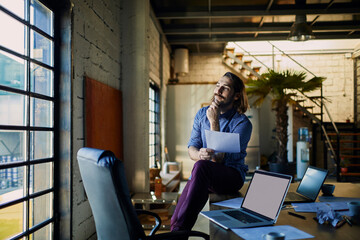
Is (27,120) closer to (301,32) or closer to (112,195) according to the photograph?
(112,195)

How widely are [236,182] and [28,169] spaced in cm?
133

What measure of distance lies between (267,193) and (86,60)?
1994 mm

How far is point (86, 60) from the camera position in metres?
2.72

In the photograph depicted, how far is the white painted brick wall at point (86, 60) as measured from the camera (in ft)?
8.20

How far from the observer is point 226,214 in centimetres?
135

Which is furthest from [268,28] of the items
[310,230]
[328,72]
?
[310,230]

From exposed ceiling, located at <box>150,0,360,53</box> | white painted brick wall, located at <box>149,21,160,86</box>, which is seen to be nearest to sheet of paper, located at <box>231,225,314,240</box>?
white painted brick wall, located at <box>149,21,160,86</box>

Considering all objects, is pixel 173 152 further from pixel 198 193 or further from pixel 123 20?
pixel 198 193

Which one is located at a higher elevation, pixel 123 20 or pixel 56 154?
pixel 123 20

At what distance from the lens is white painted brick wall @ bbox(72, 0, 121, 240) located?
2.50 m

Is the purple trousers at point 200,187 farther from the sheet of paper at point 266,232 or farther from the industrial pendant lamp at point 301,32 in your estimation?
the industrial pendant lamp at point 301,32

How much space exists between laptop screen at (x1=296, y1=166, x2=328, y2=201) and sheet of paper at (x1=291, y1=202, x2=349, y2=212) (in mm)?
75

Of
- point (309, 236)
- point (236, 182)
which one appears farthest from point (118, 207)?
point (236, 182)

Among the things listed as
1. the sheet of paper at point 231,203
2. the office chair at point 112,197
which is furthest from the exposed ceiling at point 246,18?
the office chair at point 112,197
